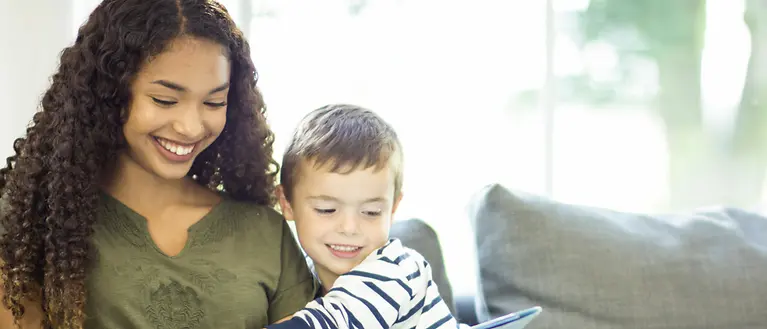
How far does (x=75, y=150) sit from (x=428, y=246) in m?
0.78

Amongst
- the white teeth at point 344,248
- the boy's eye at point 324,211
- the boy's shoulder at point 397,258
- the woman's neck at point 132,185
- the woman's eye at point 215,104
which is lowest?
the boy's shoulder at point 397,258

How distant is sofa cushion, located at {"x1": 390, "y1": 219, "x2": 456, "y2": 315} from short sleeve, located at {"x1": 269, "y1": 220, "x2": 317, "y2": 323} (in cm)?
30

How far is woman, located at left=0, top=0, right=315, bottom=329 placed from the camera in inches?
53.8

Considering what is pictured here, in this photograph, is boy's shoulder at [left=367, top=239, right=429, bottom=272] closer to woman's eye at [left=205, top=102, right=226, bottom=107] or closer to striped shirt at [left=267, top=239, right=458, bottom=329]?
striped shirt at [left=267, top=239, right=458, bottom=329]

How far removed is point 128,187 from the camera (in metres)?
1.49

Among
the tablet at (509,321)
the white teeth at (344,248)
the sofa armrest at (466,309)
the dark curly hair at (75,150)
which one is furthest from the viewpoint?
the sofa armrest at (466,309)

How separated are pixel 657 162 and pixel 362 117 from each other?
1589 millimetres

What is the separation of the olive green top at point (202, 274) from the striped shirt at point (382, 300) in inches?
7.0

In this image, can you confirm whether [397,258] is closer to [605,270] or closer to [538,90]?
[605,270]

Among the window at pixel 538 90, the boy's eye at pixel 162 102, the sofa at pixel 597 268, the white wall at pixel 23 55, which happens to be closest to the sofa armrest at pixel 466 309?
the sofa at pixel 597 268

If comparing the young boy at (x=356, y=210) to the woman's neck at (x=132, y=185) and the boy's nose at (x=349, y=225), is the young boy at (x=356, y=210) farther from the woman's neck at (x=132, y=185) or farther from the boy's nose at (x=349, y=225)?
the woman's neck at (x=132, y=185)

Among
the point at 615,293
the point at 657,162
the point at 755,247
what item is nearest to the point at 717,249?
the point at 755,247

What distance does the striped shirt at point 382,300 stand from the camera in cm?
131

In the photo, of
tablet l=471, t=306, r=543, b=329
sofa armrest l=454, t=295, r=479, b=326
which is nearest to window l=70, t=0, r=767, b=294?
sofa armrest l=454, t=295, r=479, b=326
